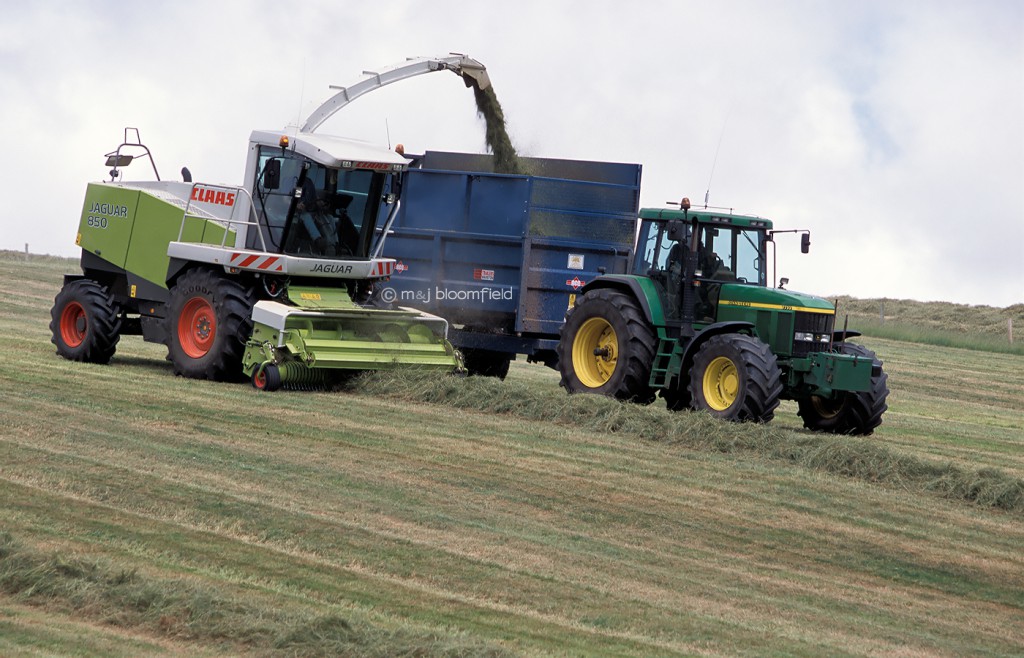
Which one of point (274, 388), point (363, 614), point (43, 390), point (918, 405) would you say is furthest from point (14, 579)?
point (918, 405)

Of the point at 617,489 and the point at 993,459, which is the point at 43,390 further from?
the point at 993,459

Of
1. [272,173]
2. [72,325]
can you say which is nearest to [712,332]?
[272,173]

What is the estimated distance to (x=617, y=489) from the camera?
9.46 meters

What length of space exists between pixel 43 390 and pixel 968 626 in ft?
28.4

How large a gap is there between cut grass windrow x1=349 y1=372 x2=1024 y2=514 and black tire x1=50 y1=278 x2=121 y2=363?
11.0 feet

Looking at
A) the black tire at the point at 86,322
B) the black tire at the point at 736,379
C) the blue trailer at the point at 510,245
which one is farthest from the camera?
the blue trailer at the point at 510,245

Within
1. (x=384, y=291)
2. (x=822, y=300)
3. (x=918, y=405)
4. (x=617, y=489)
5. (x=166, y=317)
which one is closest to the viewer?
(x=617, y=489)

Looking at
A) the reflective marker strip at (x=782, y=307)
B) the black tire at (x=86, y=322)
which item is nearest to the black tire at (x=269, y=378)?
the black tire at (x=86, y=322)

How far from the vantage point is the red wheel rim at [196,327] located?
14.3 m

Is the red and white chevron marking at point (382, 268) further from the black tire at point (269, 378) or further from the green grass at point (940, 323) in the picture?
the green grass at point (940, 323)

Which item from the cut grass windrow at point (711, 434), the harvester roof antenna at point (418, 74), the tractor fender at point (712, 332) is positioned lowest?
the cut grass windrow at point (711, 434)

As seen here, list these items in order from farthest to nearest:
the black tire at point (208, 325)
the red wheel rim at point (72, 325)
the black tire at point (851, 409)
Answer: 1. the red wheel rim at point (72, 325)
2. the black tire at point (208, 325)
3. the black tire at point (851, 409)

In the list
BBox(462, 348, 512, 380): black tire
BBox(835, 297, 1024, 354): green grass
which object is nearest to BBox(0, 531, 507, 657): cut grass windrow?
BBox(462, 348, 512, 380): black tire

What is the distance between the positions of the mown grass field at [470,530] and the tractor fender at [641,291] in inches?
47.9
